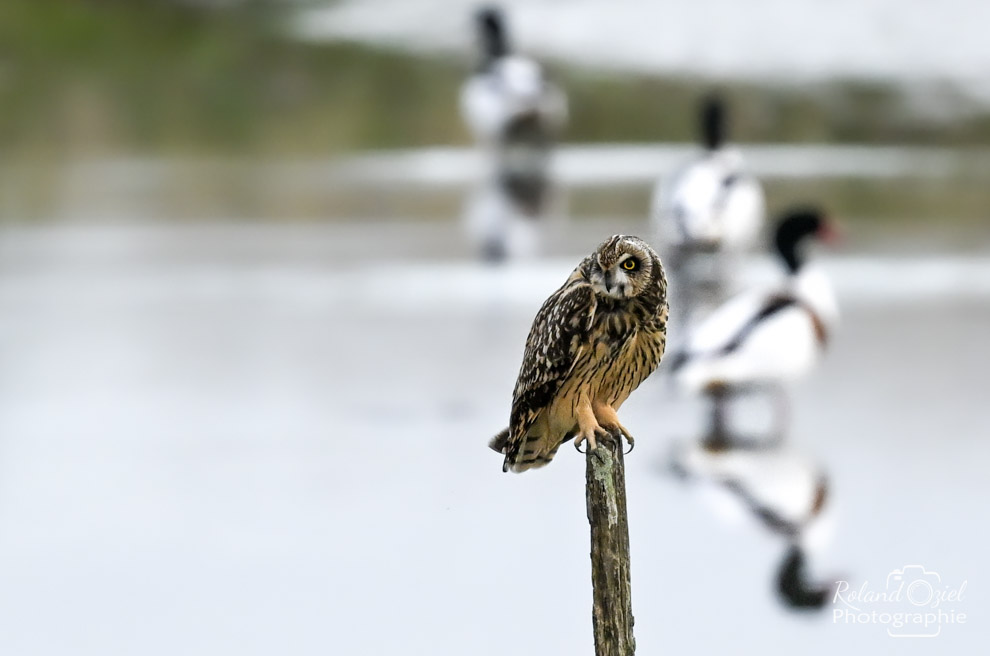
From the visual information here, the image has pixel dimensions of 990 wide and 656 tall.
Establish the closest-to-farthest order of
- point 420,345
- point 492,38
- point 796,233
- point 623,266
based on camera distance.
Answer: point 623,266 < point 796,233 < point 420,345 < point 492,38

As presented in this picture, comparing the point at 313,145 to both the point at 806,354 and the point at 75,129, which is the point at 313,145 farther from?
the point at 806,354

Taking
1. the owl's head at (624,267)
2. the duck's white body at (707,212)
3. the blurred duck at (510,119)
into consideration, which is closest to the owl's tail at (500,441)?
the owl's head at (624,267)

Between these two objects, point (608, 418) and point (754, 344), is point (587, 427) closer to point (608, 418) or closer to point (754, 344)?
point (608, 418)

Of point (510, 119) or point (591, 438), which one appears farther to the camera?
point (510, 119)

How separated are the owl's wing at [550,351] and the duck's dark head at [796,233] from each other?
146 inches

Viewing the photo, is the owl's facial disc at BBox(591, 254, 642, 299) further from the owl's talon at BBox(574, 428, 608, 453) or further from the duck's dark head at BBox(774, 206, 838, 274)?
the duck's dark head at BBox(774, 206, 838, 274)

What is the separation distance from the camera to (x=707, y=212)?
810 centimetres

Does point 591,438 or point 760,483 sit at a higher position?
point 760,483

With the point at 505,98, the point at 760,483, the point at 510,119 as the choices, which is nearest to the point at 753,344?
the point at 760,483

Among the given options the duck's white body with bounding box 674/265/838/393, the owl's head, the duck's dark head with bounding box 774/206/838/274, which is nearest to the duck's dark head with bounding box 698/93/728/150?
the duck's dark head with bounding box 774/206/838/274

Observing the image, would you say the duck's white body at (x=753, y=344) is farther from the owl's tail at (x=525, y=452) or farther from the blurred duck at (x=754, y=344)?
the owl's tail at (x=525, y=452)

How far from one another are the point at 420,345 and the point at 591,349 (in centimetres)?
475

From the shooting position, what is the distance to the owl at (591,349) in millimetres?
2723

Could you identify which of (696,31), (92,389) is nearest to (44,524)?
(92,389)
